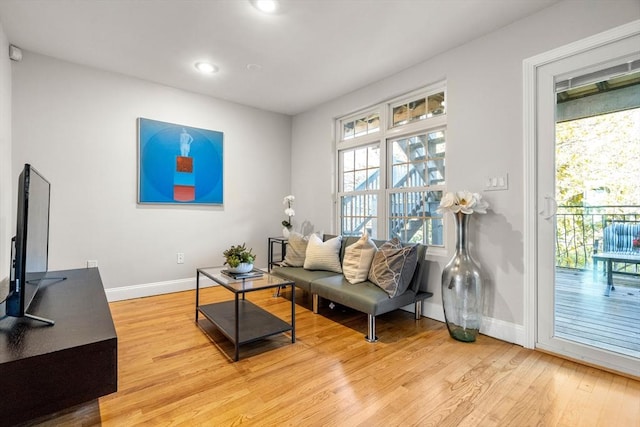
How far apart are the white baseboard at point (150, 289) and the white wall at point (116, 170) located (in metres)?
0.01

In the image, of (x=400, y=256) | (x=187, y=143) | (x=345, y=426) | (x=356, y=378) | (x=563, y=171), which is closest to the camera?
(x=345, y=426)

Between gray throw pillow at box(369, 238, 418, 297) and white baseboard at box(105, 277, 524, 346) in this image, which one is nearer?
white baseboard at box(105, 277, 524, 346)

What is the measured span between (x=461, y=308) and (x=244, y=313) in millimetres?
A: 1814

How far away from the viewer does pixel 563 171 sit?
2180 mm

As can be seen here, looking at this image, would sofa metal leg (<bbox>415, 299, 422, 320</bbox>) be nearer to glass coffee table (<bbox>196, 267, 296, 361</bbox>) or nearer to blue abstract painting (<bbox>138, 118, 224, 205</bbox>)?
glass coffee table (<bbox>196, 267, 296, 361</bbox>)

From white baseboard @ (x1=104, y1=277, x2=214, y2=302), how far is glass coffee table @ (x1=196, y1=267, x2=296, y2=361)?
48.6 inches

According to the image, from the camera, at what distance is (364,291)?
2.56 meters

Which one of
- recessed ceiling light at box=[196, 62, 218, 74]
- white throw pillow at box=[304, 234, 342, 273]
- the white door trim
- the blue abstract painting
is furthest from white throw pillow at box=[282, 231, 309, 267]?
the white door trim

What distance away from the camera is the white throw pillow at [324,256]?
3326mm

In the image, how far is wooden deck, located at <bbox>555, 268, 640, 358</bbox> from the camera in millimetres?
1938

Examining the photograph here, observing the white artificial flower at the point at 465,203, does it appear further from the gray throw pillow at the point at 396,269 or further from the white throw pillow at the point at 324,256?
the white throw pillow at the point at 324,256

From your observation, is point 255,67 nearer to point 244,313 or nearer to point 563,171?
point 244,313

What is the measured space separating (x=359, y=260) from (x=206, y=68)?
2578 mm

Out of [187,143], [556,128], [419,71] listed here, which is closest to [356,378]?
[556,128]
